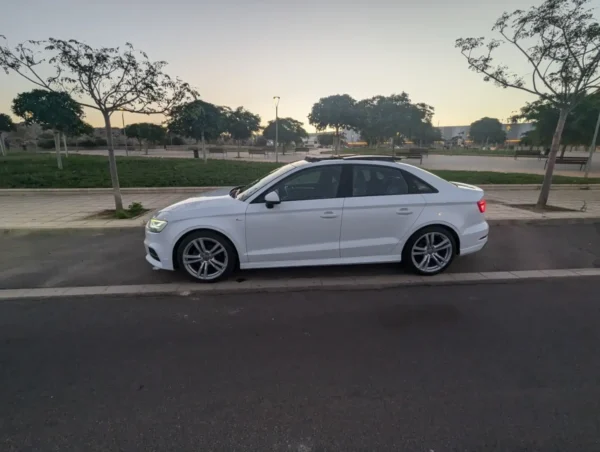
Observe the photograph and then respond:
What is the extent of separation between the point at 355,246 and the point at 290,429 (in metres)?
2.68

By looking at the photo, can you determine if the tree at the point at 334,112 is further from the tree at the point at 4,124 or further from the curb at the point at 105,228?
the curb at the point at 105,228

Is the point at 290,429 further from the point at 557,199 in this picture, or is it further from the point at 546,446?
the point at 557,199

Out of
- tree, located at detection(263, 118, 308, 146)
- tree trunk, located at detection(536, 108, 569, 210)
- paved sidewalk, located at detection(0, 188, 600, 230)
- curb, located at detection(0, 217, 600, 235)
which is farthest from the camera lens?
tree, located at detection(263, 118, 308, 146)

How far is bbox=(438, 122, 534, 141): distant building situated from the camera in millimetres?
89750

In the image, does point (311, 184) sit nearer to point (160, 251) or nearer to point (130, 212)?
point (160, 251)

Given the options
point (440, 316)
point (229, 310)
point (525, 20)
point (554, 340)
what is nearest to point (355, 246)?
point (440, 316)

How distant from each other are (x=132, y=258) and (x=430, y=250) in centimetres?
465

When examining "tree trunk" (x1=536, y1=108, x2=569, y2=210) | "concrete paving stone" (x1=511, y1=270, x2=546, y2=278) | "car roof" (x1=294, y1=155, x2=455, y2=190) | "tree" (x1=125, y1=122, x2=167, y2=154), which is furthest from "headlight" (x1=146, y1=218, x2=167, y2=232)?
"tree" (x1=125, y1=122, x2=167, y2=154)

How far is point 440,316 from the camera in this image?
3.55 meters

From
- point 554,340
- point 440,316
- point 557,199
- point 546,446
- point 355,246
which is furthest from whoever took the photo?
point 557,199

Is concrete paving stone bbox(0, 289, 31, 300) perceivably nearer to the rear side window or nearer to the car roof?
the car roof

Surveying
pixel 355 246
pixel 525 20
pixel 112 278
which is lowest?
pixel 112 278

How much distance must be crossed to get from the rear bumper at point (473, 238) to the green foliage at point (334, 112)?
40797 mm

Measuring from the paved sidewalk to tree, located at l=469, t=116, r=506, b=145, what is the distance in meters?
78.2
